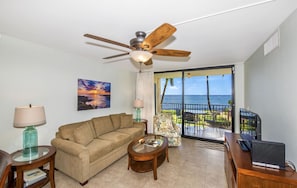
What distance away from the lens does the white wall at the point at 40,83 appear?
207 centimetres

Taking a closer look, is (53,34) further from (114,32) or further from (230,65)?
(230,65)

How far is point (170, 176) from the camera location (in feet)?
7.51

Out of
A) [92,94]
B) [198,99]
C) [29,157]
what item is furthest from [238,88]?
[29,157]

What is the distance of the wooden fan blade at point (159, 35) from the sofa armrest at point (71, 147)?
72.9 inches

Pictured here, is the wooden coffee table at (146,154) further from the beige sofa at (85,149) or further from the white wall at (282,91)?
the white wall at (282,91)

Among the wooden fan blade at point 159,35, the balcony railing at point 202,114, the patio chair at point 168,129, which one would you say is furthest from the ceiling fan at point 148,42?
the balcony railing at point 202,114

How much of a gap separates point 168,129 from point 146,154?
1.55 meters

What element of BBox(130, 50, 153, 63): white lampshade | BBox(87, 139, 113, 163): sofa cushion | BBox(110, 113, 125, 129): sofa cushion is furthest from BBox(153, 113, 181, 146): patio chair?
BBox(130, 50, 153, 63): white lampshade

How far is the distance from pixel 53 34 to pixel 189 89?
391 cm

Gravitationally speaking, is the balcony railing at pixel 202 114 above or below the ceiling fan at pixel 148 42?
below

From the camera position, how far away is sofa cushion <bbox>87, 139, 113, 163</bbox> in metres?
2.20

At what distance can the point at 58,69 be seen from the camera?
2.72 meters

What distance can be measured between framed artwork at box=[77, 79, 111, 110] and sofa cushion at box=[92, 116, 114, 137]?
0.43 meters

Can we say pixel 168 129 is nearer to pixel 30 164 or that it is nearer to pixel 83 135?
pixel 83 135
